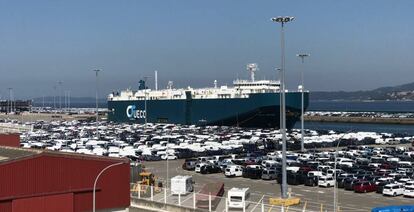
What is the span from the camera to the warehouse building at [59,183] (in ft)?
77.4

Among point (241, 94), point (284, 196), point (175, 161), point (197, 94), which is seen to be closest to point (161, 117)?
point (197, 94)

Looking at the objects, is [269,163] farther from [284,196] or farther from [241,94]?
[241,94]

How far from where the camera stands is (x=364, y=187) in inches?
1480

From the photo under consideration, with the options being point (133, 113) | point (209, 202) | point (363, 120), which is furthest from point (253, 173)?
point (363, 120)

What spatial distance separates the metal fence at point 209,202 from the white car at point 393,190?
6284 mm

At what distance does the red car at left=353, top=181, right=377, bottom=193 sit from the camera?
123ft

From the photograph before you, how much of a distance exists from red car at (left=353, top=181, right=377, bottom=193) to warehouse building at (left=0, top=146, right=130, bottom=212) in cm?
1682

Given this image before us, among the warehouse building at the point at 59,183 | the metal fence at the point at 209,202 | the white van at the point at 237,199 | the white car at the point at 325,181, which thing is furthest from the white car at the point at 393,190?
the warehouse building at the point at 59,183

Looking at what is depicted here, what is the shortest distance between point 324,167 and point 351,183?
708 centimetres

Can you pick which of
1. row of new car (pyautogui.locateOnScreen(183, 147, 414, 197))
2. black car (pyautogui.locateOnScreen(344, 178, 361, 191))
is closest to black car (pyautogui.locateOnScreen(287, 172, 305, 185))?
row of new car (pyautogui.locateOnScreen(183, 147, 414, 197))

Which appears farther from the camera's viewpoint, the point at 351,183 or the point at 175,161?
the point at 175,161

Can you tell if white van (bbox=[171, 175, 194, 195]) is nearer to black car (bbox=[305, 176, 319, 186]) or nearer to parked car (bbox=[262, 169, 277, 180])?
black car (bbox=[305, 176, 319, 186])

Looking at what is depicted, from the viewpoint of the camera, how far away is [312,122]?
16825cm

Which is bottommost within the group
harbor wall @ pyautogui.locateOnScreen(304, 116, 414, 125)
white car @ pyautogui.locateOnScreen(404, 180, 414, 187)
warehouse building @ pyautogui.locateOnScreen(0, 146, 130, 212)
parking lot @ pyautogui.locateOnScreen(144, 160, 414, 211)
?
harbor wall @ pyautogui.locateOnScreen(304, 116, 414, 125)
